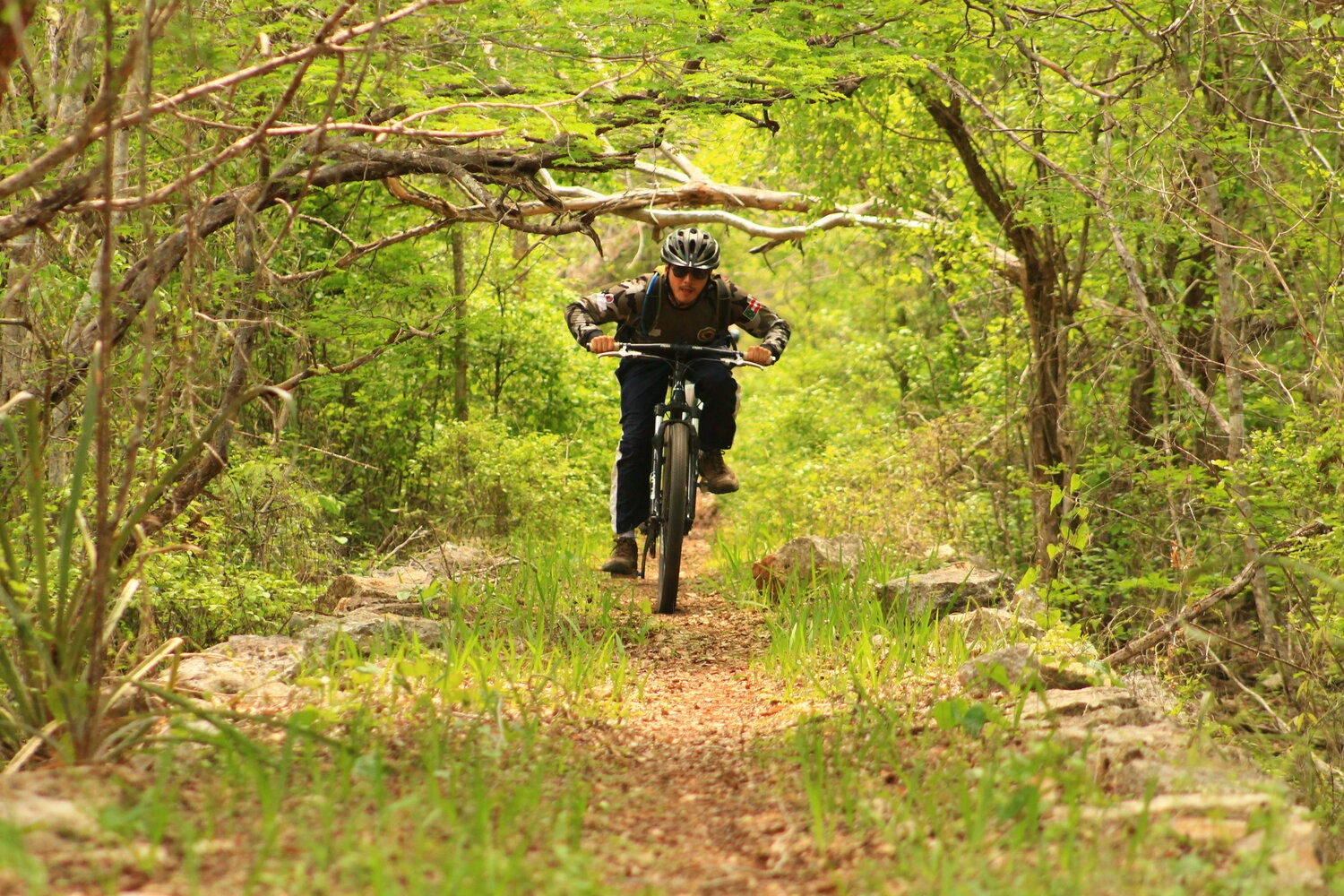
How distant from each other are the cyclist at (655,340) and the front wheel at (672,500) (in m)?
0.35

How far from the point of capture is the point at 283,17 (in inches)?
206

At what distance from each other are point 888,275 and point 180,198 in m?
9.35

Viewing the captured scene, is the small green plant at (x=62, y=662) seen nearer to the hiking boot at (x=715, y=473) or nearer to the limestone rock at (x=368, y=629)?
the limestone rock at (x=368, y=629)

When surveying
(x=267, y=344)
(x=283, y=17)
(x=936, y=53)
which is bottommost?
(x=267, y=344)

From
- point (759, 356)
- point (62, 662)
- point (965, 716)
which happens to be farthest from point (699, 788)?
point (759, 356)

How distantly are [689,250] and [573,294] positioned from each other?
321 inches

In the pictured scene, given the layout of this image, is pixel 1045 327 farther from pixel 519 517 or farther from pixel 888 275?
pixel 519 517

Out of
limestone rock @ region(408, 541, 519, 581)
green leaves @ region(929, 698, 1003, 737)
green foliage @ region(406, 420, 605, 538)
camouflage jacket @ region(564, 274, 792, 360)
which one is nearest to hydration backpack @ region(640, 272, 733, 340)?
camouflage jacket @ region(564, 274, 792, 360)

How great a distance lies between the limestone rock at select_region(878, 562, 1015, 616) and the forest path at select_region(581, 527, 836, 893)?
0.72 meters

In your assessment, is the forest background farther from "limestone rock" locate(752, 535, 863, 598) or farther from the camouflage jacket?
the camouflage jacket

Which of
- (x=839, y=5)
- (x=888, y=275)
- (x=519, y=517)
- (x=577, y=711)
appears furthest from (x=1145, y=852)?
(x=888, y=275)

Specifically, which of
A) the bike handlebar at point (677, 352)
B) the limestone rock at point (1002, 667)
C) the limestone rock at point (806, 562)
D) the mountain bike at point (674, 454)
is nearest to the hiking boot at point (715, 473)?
the mountain bike at point (674, 454)

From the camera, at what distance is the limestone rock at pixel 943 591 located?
5.54 m

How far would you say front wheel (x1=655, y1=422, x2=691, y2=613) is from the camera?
613 cm
